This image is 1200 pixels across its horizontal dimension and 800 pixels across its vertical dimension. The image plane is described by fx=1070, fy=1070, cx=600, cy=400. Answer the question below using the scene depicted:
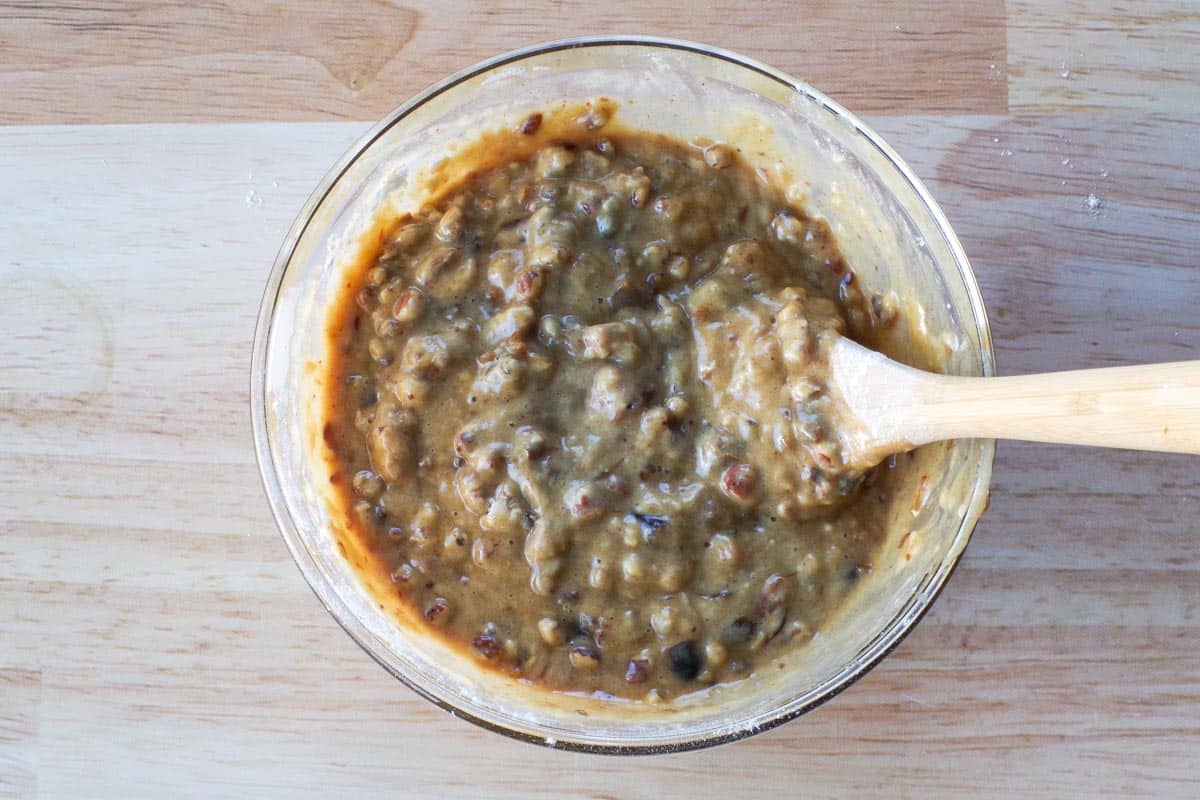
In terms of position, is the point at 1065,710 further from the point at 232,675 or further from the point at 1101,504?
the point at 232,675

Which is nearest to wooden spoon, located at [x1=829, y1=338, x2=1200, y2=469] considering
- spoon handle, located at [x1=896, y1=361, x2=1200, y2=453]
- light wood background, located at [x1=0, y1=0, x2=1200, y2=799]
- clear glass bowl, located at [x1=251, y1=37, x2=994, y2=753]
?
spoon handle, located at [x1=896, y1=361, x2=1200, y2=453]

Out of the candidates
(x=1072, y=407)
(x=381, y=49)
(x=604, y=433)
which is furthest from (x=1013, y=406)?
(x=381, y=49)

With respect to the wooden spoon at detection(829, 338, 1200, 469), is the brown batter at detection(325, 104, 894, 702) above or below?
below

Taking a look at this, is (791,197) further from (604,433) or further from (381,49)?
(381,49)

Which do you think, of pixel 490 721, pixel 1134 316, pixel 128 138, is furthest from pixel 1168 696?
pixel 128 138

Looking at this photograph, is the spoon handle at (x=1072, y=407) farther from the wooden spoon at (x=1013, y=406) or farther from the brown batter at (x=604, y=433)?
the brown batter at (x=604, y=433)

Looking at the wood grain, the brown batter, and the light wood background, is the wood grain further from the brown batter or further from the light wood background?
the brown batter

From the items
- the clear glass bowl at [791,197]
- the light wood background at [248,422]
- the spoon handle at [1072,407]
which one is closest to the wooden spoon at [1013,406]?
the spoon handle at [1072,407]
